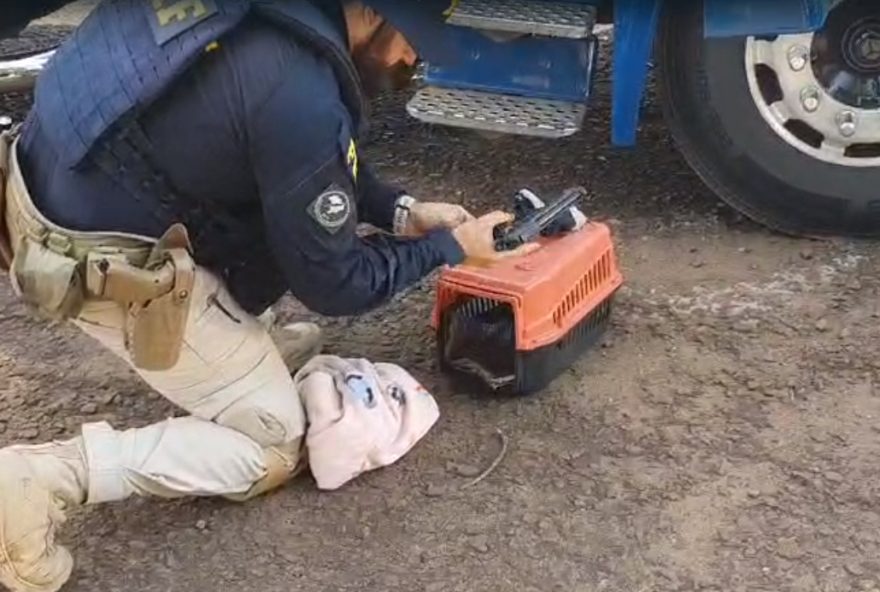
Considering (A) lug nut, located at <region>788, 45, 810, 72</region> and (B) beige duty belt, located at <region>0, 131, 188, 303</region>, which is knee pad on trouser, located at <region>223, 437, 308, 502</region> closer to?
(B) beige duty belt, located at <region>0, 131, 188, 303</region>

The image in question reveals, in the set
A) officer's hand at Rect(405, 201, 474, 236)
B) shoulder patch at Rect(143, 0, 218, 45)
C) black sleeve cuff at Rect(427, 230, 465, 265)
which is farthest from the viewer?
officer's hand at Rect(405, 201, 474, 236)

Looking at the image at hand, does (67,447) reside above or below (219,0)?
below

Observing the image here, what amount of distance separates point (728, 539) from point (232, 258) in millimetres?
1198

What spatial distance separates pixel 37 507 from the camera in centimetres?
301

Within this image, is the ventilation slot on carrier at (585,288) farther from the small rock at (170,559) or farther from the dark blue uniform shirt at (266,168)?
the small rock at (170,559)

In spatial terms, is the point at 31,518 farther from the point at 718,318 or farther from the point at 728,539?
the point at 718,318

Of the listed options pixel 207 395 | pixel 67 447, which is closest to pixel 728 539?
pixel 207 395

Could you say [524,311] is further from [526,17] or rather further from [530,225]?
[526,17]

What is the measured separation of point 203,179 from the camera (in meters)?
3.03

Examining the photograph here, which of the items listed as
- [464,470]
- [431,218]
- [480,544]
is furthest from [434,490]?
[431,218]

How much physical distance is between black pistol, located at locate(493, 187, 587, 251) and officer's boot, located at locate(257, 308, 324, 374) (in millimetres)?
627

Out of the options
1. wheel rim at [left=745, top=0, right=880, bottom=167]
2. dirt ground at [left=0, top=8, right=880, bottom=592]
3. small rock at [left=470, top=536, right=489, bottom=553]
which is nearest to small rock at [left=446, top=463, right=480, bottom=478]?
dirt ground at [left=0, top=8, right=880, bottom=592]

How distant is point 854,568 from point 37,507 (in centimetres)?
163

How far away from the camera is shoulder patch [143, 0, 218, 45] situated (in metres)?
2.87
